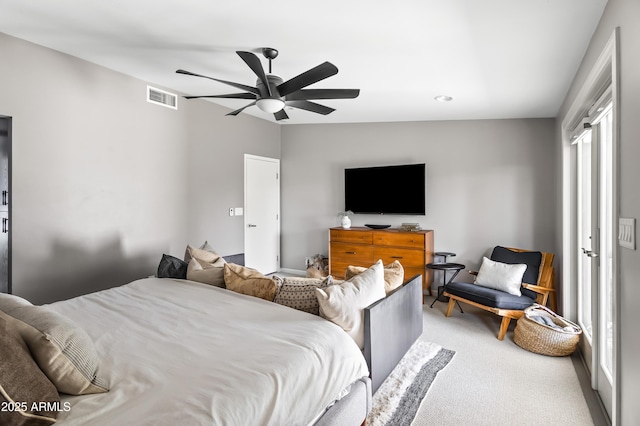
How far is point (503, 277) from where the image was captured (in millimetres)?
3801

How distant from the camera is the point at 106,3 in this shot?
2.29 metres

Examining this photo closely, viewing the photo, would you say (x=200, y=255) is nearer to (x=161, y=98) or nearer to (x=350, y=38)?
(x=161, y=98)

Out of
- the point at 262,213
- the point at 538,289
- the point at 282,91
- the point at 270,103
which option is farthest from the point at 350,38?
the point at 262,213

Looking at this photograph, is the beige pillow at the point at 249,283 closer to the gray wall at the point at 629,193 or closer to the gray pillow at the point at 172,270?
the gray pillow at the point at 172,270

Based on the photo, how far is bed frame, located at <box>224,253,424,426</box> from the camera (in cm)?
181

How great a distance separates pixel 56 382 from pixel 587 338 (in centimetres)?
354

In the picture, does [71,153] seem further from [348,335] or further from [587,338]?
[587,338]

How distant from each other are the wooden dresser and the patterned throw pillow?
2.68 m

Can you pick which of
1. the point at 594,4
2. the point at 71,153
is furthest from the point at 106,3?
the point at 594,4

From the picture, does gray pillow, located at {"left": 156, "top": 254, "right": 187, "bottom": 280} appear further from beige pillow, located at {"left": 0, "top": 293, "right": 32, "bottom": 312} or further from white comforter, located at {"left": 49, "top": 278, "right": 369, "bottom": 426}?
beige pillow, located at {"left": 0, "top": 293, "right": 32, "bottom": 312}

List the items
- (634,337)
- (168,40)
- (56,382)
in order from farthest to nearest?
(168,40) < (634,337) < (56,382)

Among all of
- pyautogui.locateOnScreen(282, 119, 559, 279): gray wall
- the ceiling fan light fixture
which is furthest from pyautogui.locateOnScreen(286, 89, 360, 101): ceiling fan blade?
pyautogui.locateOnScreen(282, 119, 559, 279): gray wall

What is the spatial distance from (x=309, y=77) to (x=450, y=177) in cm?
321

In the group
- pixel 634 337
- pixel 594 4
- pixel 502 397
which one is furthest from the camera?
pixel 502 397
